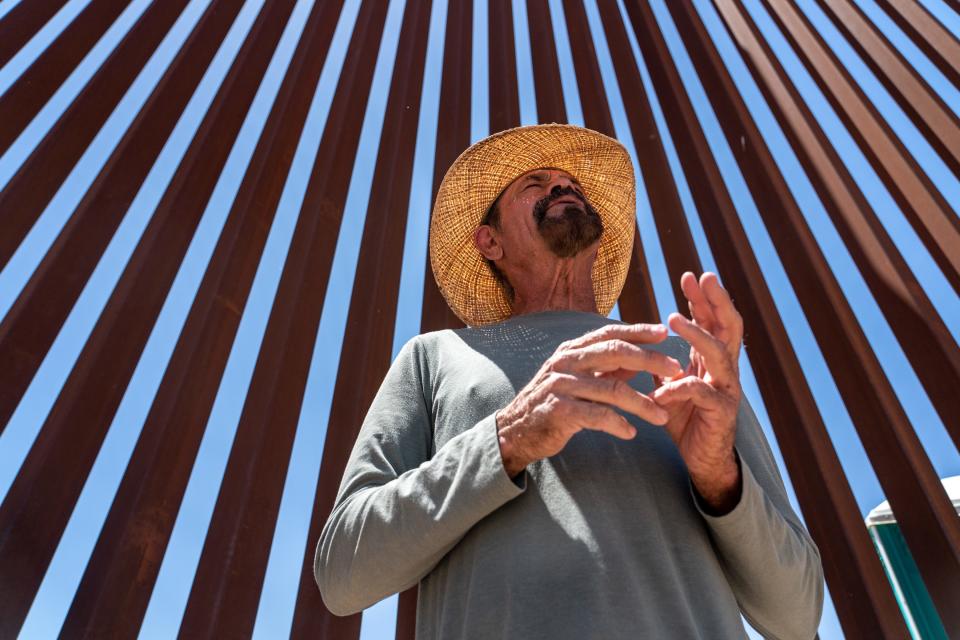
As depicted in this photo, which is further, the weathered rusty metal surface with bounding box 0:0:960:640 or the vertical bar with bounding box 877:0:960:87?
the vertical bar with bounding box 877:0:960:87

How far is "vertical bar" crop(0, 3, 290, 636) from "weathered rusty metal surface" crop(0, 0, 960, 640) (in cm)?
1

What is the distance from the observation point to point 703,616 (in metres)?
1.49

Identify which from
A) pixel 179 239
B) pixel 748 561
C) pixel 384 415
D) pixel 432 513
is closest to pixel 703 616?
pixel 748 561

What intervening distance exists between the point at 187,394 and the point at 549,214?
1.80 m

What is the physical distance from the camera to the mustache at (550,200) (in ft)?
9.37

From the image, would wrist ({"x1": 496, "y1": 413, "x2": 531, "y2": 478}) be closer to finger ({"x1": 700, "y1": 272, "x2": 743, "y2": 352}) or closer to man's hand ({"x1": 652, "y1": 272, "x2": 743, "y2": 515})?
man's hand ({"x1": 652, "y1": 272, "x2": 743, "y2": 515})

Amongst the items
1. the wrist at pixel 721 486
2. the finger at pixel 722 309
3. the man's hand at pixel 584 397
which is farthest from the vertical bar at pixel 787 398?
the man's hand at pixel 584 397

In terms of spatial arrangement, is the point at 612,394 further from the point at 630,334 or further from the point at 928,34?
the point at 928,34

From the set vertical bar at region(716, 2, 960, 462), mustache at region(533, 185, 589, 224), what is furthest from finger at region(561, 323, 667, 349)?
vertical bar at region(716, 2, 960, 462)

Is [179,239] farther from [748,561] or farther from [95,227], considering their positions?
[748,561]

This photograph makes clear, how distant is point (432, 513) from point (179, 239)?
2716 millimetres

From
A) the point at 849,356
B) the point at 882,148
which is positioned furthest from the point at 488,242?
the point at 882,148

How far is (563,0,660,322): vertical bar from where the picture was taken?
403 centimetres

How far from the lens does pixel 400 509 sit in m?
1.58
